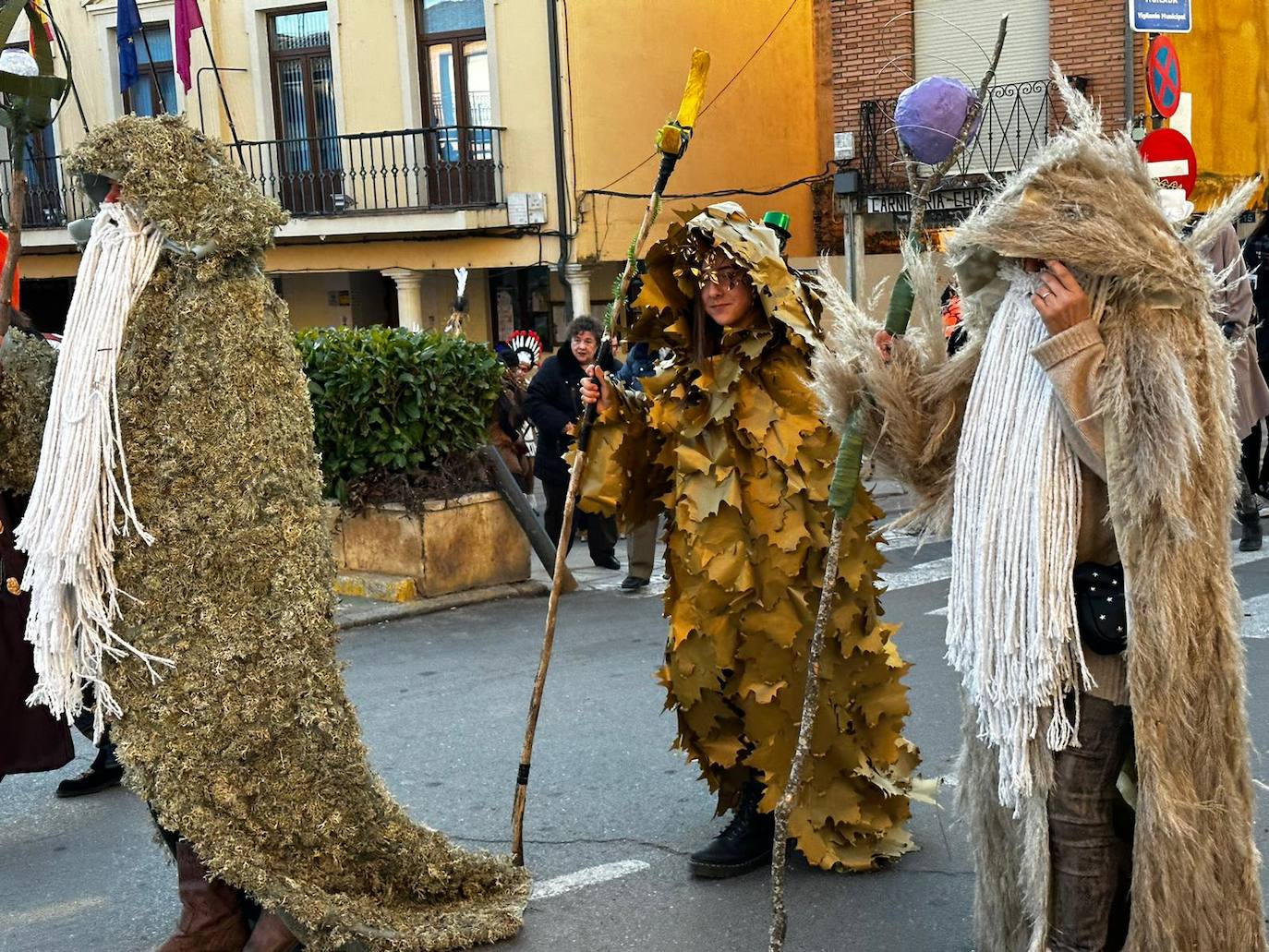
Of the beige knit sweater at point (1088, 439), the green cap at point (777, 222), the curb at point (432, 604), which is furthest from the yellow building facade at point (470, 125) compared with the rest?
the beige knit sweater at point (1088, 439)

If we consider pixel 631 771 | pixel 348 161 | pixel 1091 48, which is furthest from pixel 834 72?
pixel 631 771

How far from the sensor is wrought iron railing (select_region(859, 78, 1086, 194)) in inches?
696

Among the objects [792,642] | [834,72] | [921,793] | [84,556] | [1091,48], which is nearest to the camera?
[84,556]

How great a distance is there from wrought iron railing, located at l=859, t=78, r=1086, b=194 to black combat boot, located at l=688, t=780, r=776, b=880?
1296 centimetres

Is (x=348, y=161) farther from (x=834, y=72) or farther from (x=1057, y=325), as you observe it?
(x=1057, y=325)

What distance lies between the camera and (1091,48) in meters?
18.1

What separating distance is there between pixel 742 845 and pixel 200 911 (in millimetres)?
1623

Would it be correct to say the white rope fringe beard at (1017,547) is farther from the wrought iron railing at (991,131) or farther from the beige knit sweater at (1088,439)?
the wrought iron railing at (991,131)

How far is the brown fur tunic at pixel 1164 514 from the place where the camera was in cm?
303

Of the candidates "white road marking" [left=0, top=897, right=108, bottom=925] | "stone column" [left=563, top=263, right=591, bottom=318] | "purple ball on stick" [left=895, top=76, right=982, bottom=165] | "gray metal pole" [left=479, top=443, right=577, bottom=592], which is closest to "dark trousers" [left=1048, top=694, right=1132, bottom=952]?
"purple ball on stick" [left=895, top=76, right=982, bottom=165]

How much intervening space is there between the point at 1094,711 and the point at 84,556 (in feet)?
7.67

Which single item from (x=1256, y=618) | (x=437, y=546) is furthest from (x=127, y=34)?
(x=1256, y=618)

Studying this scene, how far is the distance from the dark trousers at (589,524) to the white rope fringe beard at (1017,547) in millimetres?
6863

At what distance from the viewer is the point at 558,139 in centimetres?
1972
